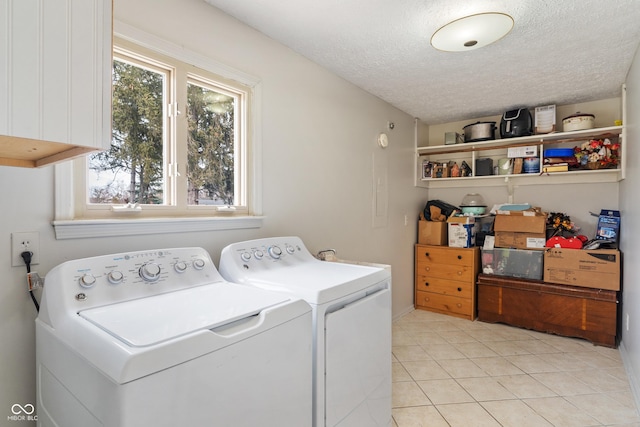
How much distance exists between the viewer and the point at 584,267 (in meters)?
2.99

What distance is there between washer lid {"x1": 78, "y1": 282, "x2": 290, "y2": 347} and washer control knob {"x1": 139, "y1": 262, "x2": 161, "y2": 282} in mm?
83

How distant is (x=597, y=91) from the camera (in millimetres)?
3059

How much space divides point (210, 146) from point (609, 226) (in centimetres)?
356

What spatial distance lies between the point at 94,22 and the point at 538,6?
2054 millimetres

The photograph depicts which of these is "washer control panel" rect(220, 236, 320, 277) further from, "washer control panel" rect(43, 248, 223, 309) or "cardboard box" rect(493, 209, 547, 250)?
"cardboard box" rect(493, 209, 547, 250)

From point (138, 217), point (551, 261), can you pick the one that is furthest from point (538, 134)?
point (138, 217)

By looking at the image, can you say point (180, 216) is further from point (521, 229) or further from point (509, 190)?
point (509, 190)

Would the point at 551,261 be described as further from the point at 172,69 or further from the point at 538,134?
the point at 172,69

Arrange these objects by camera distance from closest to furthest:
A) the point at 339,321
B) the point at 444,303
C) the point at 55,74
Result: the point at 55,74, the point at 339,321, the point at 444,303

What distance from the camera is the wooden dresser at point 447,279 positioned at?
11.7 feet

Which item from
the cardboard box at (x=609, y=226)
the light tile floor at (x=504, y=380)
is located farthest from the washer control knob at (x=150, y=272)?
the cardboard box at (x=609, y=226)

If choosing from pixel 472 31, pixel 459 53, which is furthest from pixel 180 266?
pixel 459 53

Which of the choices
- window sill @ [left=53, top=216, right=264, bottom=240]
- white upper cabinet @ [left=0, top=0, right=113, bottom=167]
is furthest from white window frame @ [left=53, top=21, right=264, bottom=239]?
white upper cabinet @ [left=0, top=0, right=113, bottom=167]

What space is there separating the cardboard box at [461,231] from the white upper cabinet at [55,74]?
3522 mm
